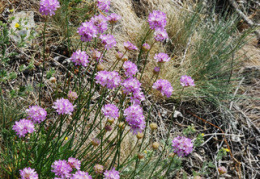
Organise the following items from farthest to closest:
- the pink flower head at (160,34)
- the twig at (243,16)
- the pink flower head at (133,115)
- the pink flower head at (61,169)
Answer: the twig at (243,16) → the pink flower head at (160,34) → the pink flower head at (133,115) → the pink flower head at (61,169)

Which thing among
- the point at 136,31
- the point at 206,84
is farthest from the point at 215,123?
the point at 136,31

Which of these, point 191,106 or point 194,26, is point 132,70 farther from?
point 194,26

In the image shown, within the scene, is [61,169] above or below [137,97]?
below

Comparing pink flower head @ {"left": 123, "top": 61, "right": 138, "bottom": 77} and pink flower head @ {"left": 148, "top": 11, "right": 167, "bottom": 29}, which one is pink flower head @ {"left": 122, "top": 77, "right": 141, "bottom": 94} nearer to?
pink flower head @ {"left": 123, "top": 61, "right": 138, "bottom": 77}

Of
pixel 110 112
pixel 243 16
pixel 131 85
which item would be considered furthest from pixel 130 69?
pixel 243 16

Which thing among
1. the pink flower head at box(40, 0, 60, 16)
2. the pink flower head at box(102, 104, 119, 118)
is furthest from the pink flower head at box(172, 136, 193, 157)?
the pink flower head at box(40, 0, 60, 16)

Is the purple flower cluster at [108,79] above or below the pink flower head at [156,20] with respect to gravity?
below

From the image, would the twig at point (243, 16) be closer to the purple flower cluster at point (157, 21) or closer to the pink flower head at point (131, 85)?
the purple flower cluster at point (157, 21)

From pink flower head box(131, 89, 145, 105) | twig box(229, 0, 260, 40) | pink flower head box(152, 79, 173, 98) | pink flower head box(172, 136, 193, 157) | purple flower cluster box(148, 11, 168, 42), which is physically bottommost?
pink flower head box(172, 136, 193, 157)

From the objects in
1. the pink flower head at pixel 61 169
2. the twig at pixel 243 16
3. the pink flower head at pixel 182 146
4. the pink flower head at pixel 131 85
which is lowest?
the pink flower head at pixel 61 169

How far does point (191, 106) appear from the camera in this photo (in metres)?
3.51

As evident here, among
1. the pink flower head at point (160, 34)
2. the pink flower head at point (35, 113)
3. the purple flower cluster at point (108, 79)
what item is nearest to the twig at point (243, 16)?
the pink flower head at point (160, 34)

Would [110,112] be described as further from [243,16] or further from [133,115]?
[243,16]

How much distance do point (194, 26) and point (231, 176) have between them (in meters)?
1.99
